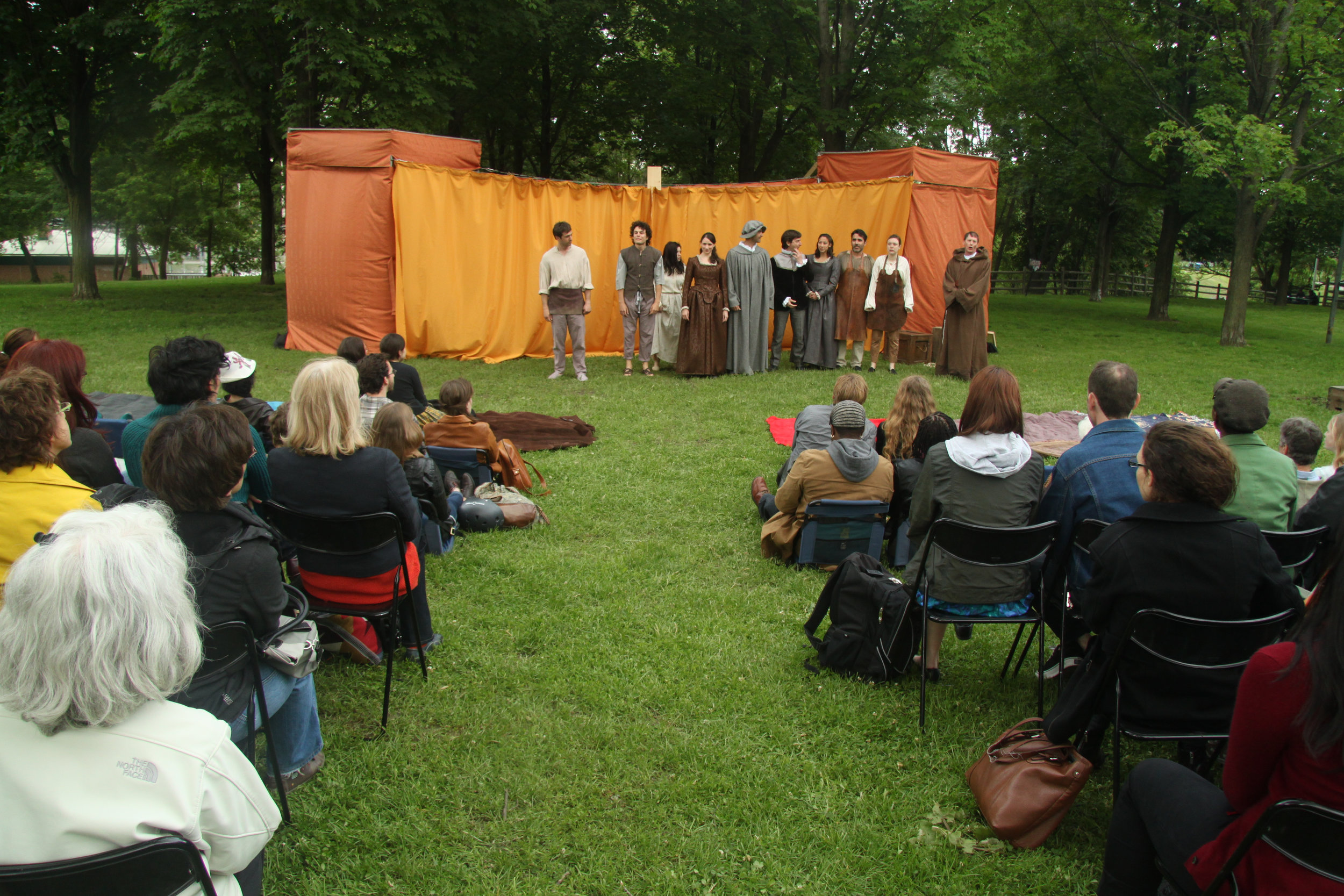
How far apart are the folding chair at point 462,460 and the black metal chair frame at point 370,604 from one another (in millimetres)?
2076

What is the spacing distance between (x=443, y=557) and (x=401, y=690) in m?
1.39

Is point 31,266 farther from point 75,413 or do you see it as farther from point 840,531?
point 840,531

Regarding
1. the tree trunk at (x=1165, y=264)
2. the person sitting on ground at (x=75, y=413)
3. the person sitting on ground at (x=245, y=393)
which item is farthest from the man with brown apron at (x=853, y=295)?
the tree trunk at (x=1165, y=264)

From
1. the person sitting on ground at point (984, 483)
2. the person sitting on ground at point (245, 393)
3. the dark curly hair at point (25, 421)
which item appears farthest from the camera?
the person sitting on ground at point (245, 393)

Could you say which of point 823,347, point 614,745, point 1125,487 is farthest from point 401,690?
point 823,347

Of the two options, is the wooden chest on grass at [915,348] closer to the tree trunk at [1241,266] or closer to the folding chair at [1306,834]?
the tree trunk at [1241,266]

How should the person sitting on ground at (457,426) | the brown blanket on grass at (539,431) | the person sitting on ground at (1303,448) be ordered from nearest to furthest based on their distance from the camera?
the person sitting on ground at (1303,448) → the person sitting on ground at (457,426) → the brown blanket on grass at (539,431)

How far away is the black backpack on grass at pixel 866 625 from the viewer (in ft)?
11.4

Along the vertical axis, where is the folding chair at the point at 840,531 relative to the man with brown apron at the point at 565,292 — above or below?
below

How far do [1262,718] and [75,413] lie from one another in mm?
Answer: 4925

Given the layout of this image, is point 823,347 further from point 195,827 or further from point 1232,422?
point 195,827

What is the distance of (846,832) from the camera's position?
2.65m

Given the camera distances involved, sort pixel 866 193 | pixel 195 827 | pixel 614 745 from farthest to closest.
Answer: pixel 866 193 → pixel 614 745 → pixel 195 827

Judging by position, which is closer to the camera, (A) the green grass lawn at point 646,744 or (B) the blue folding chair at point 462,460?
(A) the green grass lawn at point 646,744
